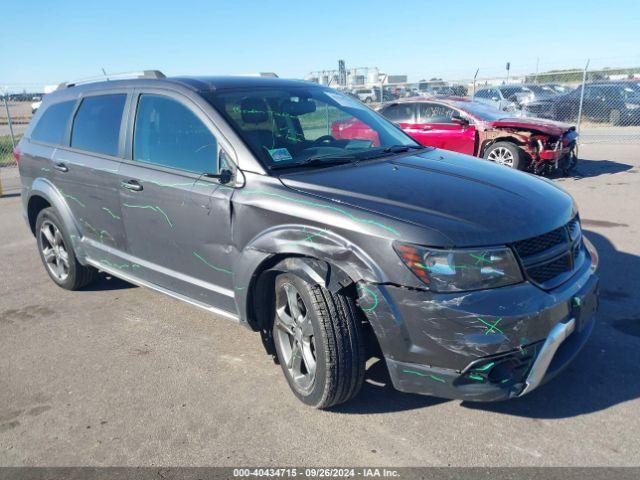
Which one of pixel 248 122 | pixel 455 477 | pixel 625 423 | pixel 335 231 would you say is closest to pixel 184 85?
pixel 248 122

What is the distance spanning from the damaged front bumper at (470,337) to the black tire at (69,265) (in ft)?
11.0

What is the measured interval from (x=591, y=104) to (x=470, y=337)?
1934cm

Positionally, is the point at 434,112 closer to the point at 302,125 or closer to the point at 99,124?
the point at 302,125

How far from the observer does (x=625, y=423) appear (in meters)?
2.92

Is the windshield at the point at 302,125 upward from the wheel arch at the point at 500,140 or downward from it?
upward

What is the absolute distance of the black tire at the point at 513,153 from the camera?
9.89 m

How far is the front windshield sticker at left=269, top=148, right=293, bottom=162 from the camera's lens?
3.44 meters

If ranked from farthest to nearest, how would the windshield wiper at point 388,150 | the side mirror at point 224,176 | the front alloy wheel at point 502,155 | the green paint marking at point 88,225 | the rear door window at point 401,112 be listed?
1. the rear door window at point 401,112
2. the front alloy wheel at point 502,155
3. the green paint marking at point 88,225
4. the windshield wiper at point 388,150
5. the side mirror at point 224,176

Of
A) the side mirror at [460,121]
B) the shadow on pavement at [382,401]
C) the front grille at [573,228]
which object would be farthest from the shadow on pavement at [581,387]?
the side mirror at [460,121]

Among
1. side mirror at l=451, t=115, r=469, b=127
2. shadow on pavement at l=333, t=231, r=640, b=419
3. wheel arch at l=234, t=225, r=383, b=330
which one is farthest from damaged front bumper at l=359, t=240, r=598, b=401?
side mirror at l=451, t=115, r=469, b=127

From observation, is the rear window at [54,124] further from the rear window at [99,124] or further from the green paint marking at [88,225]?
the green paint marking at [88,225]

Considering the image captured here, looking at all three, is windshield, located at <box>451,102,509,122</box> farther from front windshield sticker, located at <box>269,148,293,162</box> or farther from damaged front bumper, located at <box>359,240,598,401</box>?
damaged front bumper, located at <box>359,240,598,401</box>

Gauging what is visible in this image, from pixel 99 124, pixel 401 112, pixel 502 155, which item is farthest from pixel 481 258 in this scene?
pixel 401 112

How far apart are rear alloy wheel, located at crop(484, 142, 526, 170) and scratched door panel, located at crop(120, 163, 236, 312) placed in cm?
742
